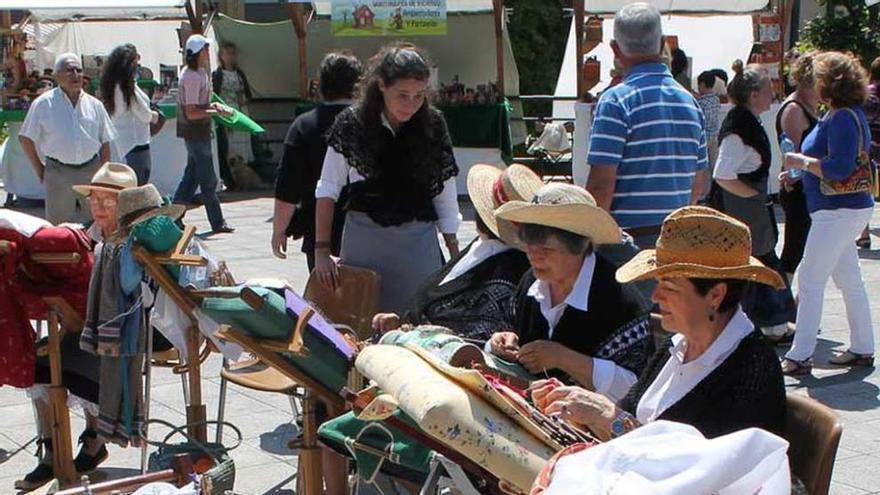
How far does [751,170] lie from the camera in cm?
682

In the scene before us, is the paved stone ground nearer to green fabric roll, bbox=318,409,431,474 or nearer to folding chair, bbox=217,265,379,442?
folding chair, bbox=217,265,379,442

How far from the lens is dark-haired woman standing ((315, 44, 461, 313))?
188 inches

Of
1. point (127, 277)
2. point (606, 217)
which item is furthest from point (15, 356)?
point (606, 217)

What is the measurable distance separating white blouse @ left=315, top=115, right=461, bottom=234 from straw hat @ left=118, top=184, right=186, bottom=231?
2.15 ft

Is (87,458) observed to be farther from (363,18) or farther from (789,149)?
(363,18)

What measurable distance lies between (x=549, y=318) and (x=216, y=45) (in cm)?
1217

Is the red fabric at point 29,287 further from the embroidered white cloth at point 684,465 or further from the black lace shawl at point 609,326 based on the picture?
the embroidered white cloth at point 684,465

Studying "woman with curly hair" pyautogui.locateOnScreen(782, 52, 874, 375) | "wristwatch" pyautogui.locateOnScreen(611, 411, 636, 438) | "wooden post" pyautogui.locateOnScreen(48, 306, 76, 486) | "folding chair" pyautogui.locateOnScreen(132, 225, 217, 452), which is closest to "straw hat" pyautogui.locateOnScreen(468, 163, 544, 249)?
"folding chair" pyautogui.locateOnScreen(132, 225, 217, 452)

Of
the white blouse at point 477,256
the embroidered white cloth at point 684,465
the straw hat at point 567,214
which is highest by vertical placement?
the straw hat at point 567,214

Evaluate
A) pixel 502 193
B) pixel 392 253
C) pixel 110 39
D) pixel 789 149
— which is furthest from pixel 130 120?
pixel 110 39

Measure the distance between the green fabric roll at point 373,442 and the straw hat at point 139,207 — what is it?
56.7 inches

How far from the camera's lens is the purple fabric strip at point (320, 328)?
3.53 metres

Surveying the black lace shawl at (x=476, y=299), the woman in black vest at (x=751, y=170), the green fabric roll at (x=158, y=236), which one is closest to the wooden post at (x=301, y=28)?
the woman in black vest at (x=751, y=170)

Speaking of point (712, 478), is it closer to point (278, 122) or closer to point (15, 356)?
point (15, 356)
